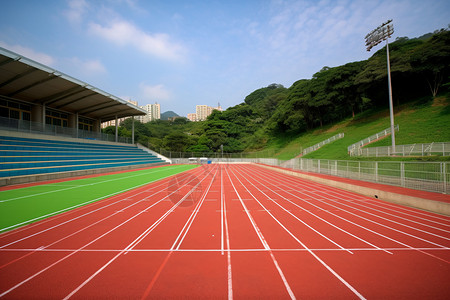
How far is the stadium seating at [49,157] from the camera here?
12.4 meters

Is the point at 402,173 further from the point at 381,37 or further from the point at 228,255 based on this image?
the point at 381,37

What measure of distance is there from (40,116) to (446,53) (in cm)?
4684

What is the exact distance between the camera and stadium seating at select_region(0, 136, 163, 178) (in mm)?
12375

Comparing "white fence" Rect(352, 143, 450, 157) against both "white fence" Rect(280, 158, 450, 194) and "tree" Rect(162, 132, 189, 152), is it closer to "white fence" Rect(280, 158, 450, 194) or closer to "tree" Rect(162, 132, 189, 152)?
"white fence" Rect(280, 158, 450, 194)

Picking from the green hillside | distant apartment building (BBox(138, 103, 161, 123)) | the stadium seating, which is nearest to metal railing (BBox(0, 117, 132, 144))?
the stadium seating

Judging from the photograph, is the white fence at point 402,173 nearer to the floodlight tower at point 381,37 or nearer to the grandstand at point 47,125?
the floodlight tower at point 381,37

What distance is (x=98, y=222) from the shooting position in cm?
545

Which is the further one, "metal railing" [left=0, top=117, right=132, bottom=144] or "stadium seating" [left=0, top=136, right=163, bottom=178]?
"metal railing" [left=0, top=117, right=132, bottom=144]

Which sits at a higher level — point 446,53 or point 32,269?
point 446,53

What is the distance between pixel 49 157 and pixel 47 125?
5.70 meters

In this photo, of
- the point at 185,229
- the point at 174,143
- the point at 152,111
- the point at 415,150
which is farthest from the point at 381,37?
the point at 152,111

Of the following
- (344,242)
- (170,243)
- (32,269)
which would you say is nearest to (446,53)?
(344,242)

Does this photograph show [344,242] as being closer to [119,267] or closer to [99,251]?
[119,267]

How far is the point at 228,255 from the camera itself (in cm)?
372
